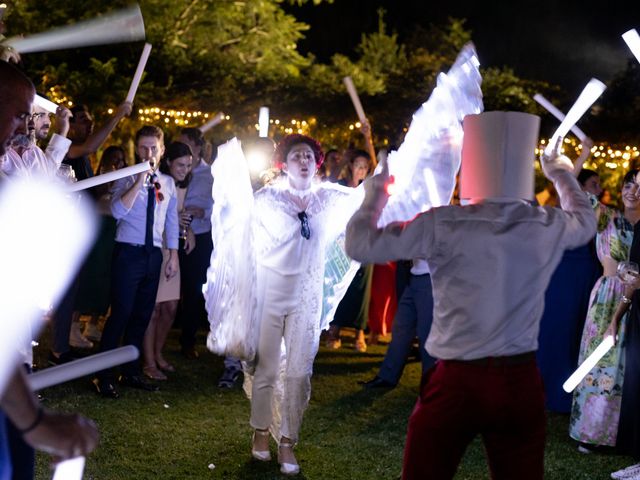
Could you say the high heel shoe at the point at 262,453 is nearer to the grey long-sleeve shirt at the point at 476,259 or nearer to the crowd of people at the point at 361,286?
the crowd of people at the point at 361,286

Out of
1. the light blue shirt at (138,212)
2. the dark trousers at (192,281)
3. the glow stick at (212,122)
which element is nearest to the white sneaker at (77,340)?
the dark trousers at (192,281)

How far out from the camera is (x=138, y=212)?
20.0 ft

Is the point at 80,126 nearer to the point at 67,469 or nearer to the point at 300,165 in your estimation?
the point at 300,165

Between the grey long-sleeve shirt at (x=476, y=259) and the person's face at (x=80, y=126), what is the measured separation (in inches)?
173

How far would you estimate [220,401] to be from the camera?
6152mm

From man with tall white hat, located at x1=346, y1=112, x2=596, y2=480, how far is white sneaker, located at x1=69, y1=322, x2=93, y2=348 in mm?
5354

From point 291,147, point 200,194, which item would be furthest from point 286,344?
point 200,194

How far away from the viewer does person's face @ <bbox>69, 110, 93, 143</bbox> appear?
6754 millimetres

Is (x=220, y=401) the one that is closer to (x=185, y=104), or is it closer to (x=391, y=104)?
(x=185, y=104)

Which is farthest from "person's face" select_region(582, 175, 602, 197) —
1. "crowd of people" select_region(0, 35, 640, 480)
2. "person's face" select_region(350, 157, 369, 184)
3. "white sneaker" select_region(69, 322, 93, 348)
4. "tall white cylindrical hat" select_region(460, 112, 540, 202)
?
"white sneaker" select_region(69, 322, 93, 348)

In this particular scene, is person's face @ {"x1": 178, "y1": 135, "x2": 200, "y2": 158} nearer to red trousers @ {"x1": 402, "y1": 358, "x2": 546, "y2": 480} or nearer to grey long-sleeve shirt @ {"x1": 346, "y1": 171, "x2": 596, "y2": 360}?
grey long-sleeve shirt @ {"x1": 346, "y1": 171, "x2": 596, "y2": 360}

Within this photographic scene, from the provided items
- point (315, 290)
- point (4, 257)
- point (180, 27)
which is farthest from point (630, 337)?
point (180, 27)

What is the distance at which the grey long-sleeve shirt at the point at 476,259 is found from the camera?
288cm

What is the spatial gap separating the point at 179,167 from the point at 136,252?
934 mm
